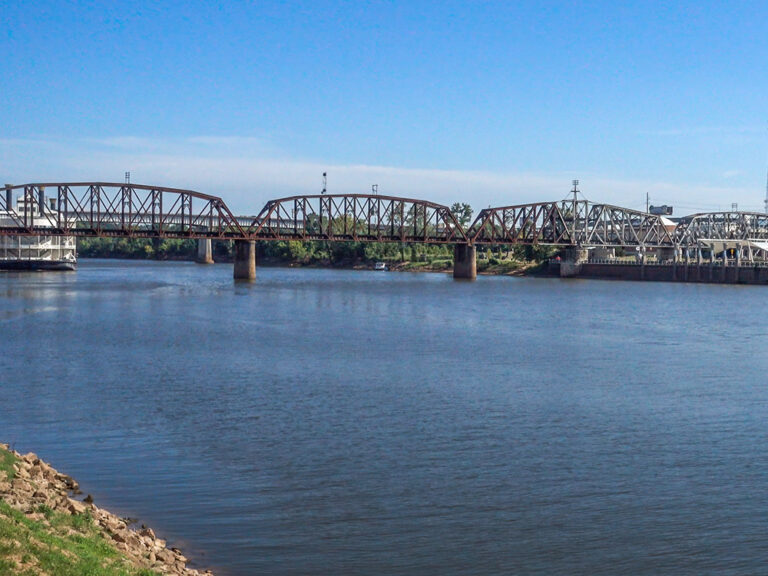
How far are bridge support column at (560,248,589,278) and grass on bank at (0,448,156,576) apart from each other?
169530 mm

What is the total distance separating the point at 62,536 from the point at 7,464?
18.8 ft

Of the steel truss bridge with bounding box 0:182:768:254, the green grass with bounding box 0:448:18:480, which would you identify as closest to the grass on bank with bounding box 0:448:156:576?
the green grass with bounding box 0:448:18:480

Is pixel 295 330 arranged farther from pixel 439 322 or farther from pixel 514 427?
pixel 514 427

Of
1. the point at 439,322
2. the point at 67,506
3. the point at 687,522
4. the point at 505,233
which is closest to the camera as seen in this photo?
the point at 67,506

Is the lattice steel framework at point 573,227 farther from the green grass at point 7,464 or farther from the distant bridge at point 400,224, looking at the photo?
the green grass at point 7,464

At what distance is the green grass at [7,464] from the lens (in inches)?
838

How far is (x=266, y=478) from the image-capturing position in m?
25.9

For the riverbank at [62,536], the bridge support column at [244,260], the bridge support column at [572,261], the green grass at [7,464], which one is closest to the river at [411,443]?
the riverbank at [62,536]

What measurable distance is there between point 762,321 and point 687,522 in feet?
205

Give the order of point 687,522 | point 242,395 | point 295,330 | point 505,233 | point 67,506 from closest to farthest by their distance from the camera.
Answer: point 67,506 < point 687,522 < point 242,395 < point 295,330 < point 505,233

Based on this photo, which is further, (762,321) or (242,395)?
(762,321)

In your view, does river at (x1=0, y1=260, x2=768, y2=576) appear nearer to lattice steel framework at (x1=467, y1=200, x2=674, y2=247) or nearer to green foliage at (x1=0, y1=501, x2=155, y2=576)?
green foliage at (x1=0, y1=501, x2=155, y2=576)

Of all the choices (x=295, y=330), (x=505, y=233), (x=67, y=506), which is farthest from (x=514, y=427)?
(x=505, y=233)

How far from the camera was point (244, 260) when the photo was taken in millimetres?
153500
